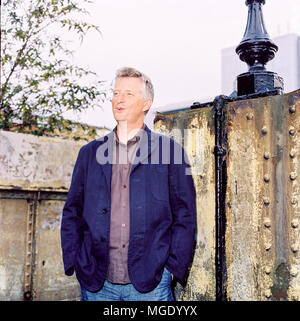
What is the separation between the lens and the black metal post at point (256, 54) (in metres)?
3.20

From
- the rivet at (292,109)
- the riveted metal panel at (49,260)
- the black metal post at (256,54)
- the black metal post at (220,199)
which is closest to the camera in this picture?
the rivet at (292,109)

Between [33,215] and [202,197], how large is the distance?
3556 mm

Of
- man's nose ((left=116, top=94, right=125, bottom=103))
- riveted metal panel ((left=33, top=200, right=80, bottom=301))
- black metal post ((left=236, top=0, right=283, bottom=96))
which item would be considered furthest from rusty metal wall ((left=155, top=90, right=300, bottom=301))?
riveted metal panel ((left=33, top=200, right=80, bottom=301))

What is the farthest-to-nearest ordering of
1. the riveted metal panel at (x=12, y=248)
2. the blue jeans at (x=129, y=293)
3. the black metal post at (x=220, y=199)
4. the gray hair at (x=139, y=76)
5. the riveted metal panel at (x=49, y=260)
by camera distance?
the riveted metal panel at (x=49, y=260), the riveted metal panel at (x=12, y=248), the black metal post at (x=220, y=199), the gray hair at (x=139, y=76), the blue jeans at (x=129, y=293)

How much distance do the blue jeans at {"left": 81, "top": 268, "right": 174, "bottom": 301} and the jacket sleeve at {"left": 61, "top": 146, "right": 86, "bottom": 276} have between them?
0.28 m

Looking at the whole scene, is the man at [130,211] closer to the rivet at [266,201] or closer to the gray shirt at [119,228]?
the gray shirt at [119,228]

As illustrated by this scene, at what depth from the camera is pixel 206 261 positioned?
3.05m

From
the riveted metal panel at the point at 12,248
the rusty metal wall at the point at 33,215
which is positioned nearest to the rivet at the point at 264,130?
the rusty metal wall at the point at 33,215

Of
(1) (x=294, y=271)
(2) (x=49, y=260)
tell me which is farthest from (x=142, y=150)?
(2) (x=49, y=260)

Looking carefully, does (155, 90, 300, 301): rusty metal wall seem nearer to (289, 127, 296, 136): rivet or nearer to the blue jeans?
(289, 127, 296, 136): rivet

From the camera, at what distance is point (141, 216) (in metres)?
2.67

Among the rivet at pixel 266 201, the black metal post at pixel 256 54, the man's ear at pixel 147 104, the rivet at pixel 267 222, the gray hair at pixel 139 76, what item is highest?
the black metal post at pixel 256 54

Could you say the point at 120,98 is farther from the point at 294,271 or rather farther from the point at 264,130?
the point at 294,271
